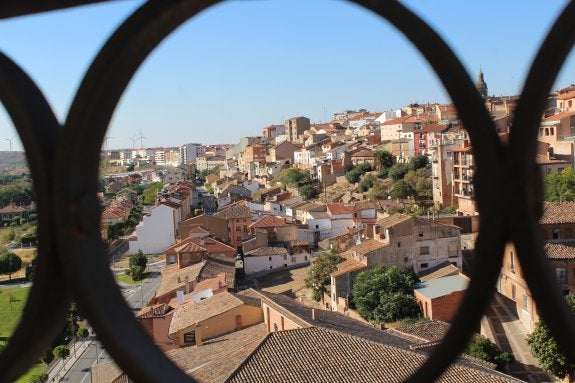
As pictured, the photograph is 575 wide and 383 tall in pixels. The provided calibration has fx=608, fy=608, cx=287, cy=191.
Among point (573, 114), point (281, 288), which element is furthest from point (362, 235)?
point (573, 114)

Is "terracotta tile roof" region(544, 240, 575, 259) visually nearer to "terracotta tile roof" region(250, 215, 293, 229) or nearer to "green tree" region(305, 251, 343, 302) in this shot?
"green tree" region(305, 251, 343, 302)

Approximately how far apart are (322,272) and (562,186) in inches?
249

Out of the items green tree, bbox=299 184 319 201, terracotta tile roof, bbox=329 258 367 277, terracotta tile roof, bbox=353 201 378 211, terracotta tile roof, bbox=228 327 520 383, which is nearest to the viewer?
terracotta tile roof, bbox=228 327 520 383

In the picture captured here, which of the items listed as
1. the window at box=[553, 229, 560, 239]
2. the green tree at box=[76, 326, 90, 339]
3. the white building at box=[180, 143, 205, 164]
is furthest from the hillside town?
the white building at box=[180, 143, 205, 164]

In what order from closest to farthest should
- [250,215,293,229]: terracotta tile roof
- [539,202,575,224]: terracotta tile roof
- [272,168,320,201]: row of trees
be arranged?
[539,202,575,224]: terracotta tile roof
[250,215,293,229]: terracotta tile roof
[272,168,320,201]: row of trees

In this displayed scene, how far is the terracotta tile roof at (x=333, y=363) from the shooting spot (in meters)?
5.75

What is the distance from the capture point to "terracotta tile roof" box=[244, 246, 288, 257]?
15258 millimetres

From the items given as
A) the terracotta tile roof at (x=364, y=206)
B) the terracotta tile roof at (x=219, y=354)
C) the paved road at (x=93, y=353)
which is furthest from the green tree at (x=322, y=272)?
the terracotta tile roof at (x=364, y=206)

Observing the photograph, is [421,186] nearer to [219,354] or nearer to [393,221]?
[393,221]

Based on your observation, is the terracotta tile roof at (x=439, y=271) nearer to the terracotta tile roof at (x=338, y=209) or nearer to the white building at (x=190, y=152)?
the terracotta tile roof at (x=338, y=209)

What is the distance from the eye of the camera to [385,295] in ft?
34.0

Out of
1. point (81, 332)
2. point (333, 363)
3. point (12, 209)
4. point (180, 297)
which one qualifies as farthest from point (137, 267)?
point (12, 209)

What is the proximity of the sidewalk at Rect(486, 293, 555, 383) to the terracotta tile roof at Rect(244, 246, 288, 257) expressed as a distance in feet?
20.0

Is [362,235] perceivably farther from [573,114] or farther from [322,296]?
Answer: [573,114]
